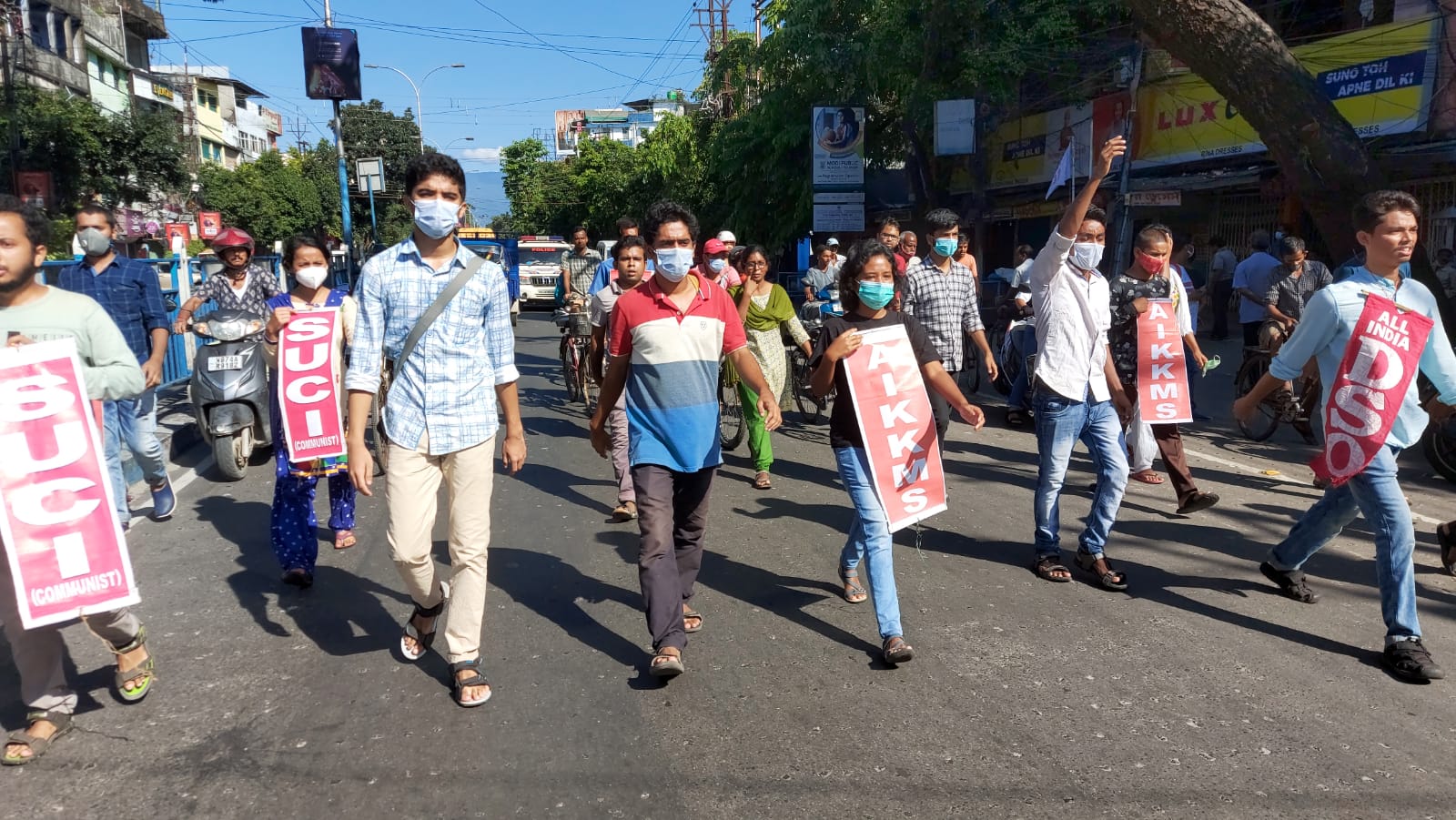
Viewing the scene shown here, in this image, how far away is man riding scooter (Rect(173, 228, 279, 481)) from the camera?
24.9 ft

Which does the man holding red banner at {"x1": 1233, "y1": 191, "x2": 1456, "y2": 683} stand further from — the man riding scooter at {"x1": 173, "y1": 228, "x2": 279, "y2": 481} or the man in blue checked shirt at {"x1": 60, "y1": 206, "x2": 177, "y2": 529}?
the man riding scooter at {"x1": 173, "y1": 228, "x2": 279, "y2": 481}

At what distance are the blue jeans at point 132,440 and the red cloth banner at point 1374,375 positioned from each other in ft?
19.3

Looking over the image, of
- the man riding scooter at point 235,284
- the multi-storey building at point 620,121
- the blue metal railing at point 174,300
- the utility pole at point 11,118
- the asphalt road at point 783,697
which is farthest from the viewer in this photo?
the multi-storey building at point 620,121

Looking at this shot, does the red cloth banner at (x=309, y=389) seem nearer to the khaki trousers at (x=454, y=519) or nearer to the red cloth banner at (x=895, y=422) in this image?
the khaki trousers at (x=454, y=519)

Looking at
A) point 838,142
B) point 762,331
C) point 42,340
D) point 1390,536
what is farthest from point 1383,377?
point 838,142

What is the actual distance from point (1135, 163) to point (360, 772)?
18.2 m

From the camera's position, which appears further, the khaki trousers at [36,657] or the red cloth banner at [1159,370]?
the red cloth banner at [1159,370]

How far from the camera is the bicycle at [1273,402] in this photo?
8.52 meters

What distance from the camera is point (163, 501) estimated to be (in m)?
6.72

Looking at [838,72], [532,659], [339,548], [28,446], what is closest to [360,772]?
[532,659]

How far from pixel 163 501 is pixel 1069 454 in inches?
218

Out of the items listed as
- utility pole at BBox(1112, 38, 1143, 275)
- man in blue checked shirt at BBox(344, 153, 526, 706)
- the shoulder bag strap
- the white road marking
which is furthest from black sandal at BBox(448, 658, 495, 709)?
utility pole at BBox(1112, 38, 1143, 275)

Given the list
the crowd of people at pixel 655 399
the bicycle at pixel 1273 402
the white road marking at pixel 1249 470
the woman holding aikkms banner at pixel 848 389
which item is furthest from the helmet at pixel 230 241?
the bicycle at pixel 1273 402

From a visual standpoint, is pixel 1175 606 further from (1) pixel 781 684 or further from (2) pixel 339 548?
(2) pixel 339 548
